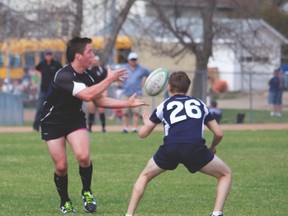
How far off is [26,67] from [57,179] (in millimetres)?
35346

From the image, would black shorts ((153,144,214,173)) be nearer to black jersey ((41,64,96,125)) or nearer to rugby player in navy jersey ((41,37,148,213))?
rugby player in navy jersey ((41,37,148,213))

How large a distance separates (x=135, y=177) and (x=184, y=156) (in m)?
4.87

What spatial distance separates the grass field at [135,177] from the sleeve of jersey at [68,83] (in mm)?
1404

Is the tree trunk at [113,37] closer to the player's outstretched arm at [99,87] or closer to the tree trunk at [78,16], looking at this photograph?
the tree trunk at [78,16]

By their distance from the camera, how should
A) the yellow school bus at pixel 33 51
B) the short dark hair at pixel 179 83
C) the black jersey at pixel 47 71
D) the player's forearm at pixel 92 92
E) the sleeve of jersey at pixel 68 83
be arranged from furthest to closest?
the yellow school bus at pixel 33 51, the black jersey at pixel 47 71, the sleeve of jersey at pixel 68 83, the player's forearm at pixel 92 92, the short dark hair at pixel 179 83

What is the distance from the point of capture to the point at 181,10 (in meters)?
38.2

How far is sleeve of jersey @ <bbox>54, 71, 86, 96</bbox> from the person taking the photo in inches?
401

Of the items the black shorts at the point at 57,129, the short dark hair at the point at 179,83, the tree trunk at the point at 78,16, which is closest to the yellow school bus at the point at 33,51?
the tree trunk at the point at 78,16

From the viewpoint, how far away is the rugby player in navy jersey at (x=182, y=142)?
356 inches

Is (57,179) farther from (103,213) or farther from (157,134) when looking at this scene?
(157,134)

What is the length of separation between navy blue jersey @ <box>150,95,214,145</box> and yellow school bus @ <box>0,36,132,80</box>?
24857mm


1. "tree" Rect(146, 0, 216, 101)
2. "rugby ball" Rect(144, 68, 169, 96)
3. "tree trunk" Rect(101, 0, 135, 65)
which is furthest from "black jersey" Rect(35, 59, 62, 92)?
"rugby ball" Rect(144, 68, 169, 96)

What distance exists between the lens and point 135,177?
13.8 m

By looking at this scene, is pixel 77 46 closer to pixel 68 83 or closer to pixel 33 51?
pixel 68 83
